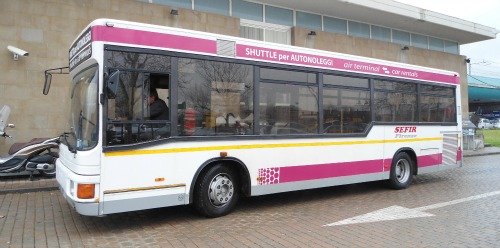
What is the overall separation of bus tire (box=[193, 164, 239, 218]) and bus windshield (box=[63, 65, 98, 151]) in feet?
5.99

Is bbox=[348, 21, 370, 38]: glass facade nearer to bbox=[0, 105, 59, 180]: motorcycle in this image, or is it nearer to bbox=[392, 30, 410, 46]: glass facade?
bbox=[392, 30, 410, 46]: glass facade

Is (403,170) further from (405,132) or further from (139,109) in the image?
(139,109)

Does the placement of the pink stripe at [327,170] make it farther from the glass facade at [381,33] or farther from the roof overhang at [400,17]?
the glass facade at [381,33]

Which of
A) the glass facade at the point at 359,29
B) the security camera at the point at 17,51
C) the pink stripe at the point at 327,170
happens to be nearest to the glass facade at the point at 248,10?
the glass facade at the point at 359,29

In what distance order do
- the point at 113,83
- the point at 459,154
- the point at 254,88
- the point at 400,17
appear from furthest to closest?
the point at 400,17 → the point at 459,154 → the point at 254,88 → the point at 113,83

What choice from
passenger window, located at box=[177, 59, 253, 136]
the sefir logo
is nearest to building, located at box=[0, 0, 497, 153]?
passenger window, located at box=[177, 59, 253, 136]

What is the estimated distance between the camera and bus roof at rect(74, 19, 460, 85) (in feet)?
19.6

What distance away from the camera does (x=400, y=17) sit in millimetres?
19734

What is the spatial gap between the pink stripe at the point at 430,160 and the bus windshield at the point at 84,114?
775 cm

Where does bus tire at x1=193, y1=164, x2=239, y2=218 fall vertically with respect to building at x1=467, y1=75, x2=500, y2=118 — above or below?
below

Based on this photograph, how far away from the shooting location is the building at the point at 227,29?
11.6 meters

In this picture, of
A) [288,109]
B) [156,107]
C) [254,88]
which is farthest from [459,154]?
[156,107]

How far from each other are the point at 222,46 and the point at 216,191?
2.38m

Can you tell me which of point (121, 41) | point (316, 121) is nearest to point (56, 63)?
point (121, 41)
